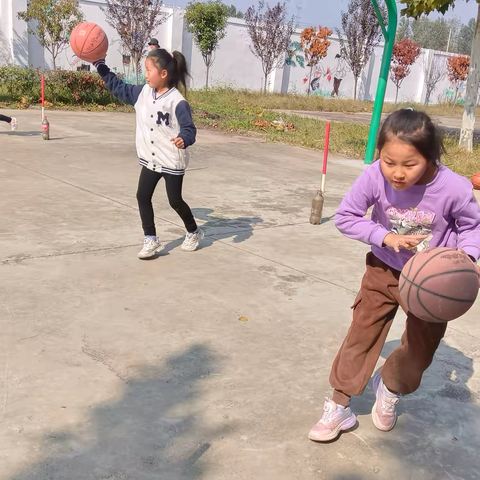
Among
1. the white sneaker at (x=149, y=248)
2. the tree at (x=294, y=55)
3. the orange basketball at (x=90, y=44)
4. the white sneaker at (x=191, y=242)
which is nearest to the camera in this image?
→ the white sneaker at (x=149, y=248)

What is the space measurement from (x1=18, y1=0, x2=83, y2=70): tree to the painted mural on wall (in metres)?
16.9

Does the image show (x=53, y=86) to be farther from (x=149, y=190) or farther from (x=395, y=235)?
(x=395, y=235)

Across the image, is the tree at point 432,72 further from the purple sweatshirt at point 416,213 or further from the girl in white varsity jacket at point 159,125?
the purple sweatshirt at point 416,213

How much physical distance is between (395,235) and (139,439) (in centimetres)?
147

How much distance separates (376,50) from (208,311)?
41394mm

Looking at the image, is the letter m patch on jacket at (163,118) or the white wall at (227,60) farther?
the white wall at (227,60)

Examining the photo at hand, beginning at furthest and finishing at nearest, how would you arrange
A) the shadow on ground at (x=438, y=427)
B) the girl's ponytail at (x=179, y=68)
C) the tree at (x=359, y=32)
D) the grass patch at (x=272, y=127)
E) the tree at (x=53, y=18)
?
the tree at (x=359, y=32) < the tree at (x=53, y=18) < the grass patch at (x=272, y=127) < the girl's ponytail at (x=179, y=68) < the shadow on ground at (x=438, y=427)

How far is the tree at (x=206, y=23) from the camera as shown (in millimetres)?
30125

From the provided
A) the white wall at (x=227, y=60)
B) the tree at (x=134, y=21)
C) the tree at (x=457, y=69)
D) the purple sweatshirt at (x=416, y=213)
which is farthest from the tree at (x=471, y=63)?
the tree at (x=457, y=69)

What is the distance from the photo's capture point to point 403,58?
42.3 meters

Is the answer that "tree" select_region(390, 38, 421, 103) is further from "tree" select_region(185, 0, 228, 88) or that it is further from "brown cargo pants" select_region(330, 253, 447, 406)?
"brown cargo pants" select_region(330, 253, 447, 406)

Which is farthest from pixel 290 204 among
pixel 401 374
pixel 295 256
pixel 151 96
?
pixel 401 374

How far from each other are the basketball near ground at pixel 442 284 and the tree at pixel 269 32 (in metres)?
31.4

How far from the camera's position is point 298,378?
11.3 feet
